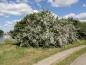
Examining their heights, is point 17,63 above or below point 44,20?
below

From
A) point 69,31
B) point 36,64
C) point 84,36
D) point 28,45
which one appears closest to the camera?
point 36,64

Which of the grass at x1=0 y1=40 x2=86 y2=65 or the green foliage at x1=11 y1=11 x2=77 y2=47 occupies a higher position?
the green foliage at x1=11 y1=11 x2=77 y2=47

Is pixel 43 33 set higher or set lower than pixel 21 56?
higher

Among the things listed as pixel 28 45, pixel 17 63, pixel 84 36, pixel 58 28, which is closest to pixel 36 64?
pixel 17 63

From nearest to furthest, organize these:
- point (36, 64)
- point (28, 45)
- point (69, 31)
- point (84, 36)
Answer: point (36, 64)
point (28, 45)
point (69, 31)
point (84, 36)

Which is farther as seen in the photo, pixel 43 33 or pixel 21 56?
pixel 43 33

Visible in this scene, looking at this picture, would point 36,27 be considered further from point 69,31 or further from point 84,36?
point 84,36

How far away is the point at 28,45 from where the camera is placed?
29188 millimetres

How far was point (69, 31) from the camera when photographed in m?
37.4

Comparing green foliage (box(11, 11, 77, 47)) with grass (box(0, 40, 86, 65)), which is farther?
green foliage (box(11, 11, 77, 47))

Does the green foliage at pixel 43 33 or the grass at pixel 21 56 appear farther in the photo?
the green foliage at pixel 43 33

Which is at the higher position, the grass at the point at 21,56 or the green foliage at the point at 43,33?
the green foliage at the point at 43,33

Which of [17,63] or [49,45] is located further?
[49,45]

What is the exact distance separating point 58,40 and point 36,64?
46.2ft
